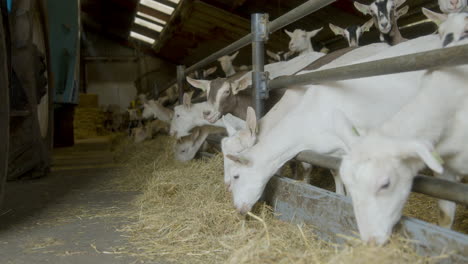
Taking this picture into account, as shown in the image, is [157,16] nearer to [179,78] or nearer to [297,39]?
[297,39]

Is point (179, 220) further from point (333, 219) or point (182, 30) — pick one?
point (182, 30)

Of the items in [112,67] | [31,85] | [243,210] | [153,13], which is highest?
[153,13]

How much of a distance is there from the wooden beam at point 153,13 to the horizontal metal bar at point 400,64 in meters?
16.3

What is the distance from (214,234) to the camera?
2.77 metres

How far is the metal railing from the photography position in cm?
192

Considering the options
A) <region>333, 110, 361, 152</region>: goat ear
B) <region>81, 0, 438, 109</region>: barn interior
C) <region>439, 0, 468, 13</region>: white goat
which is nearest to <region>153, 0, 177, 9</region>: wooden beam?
<region>81, 0, 438, 109</region>: barn interior

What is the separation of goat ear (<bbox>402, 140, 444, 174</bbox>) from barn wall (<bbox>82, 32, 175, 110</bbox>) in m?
25.1

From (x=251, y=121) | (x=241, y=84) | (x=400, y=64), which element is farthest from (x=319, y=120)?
(x=241, y=84)

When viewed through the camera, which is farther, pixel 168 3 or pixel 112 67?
pixel 112 67

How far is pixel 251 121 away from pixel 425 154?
157 cm

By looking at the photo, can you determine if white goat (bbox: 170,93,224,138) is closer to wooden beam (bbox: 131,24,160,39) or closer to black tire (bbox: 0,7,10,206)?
black tire (bbox: 0,7,10,206)

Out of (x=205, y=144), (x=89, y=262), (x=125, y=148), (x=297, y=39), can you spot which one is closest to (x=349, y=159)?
(x=89, y=262)

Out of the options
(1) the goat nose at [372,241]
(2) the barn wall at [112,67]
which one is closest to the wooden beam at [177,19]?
(2) the barn wall at [112,67]

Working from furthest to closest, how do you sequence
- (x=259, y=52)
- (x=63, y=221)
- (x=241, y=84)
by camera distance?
(x=241, y=84), (x=259, y=52), (x=63, y=221)
